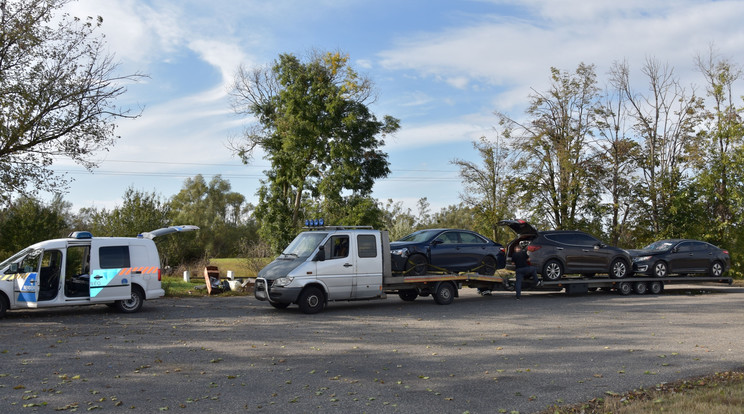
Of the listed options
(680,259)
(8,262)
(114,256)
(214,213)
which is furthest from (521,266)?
(214,213)

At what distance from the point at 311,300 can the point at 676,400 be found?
30.5 ft

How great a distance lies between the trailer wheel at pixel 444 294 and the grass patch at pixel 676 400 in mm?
9117

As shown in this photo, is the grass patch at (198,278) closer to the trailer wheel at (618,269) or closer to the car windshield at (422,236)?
the car windshield at (422,236)

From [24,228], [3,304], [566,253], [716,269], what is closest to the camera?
[3,304]

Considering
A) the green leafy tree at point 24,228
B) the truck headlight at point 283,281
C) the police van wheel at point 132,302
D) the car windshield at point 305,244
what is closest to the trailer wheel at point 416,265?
the car windshield at point 305,244

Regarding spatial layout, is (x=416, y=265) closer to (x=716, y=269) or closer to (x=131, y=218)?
(x=716, y=269)

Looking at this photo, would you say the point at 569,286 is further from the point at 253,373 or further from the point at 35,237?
the point at 35,237

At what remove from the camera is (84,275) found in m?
14.2

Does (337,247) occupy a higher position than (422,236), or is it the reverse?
(422,236)

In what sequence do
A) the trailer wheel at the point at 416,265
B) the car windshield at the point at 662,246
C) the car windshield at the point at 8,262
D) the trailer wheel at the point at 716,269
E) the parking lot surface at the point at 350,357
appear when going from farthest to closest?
the trailer wheel at the point at 716,269 → the car windshield at the point at 662,246 → the trailer wheel at the point at 416,265 → the car windshield at the point at 8,262 → the parking lot surface at the point at 350,357

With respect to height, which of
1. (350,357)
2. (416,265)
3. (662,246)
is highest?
(662,246)

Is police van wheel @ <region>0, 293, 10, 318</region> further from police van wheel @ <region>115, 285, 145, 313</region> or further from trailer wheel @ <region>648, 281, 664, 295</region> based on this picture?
trailer wheel @ <region>648, 281, 664, 295</region>

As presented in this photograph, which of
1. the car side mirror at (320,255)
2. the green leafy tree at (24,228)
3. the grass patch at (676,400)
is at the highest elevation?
the green leafy tree at (24,228)

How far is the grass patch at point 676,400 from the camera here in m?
5.96
